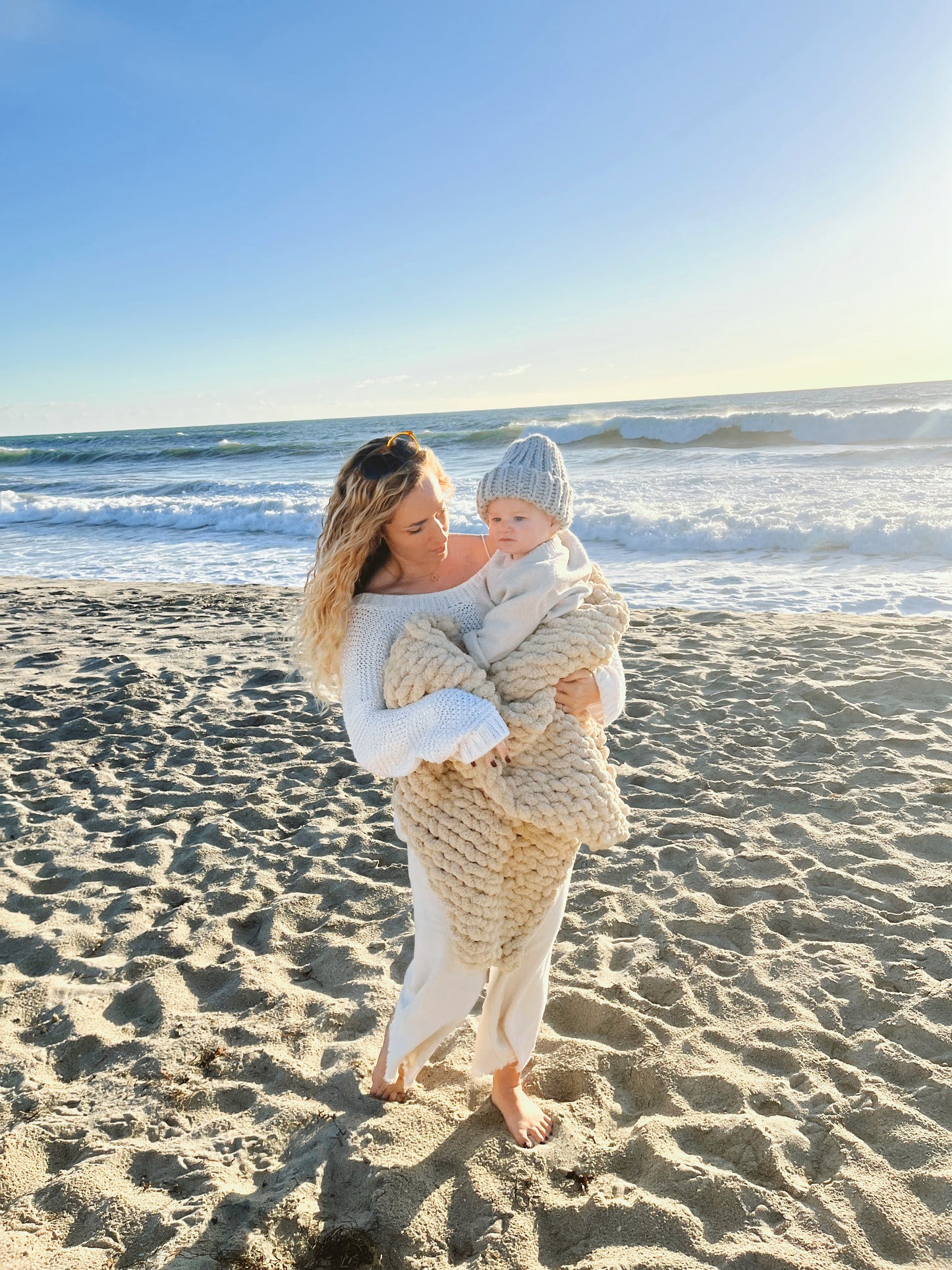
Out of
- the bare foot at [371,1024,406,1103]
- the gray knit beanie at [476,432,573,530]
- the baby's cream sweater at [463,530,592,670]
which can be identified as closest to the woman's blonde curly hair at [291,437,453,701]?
the gray knit beanie at [476,432,573,530]

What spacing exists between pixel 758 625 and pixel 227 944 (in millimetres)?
5354

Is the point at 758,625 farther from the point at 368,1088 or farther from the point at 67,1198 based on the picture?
the point at 67,1198

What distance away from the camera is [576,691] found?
2023 millimetres

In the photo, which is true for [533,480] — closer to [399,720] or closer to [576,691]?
[576,691]

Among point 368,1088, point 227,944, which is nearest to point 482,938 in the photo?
point 368,1088

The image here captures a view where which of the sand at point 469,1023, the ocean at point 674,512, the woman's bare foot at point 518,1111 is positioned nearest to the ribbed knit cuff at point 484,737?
the woman's bare foot at point 518,1111

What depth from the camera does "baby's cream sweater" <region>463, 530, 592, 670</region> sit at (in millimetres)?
1978

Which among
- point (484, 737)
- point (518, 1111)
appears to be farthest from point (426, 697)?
point (518, 1111)

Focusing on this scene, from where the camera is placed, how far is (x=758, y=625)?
7133 millimetres

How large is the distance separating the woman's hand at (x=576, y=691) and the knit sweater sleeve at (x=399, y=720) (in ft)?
0.80

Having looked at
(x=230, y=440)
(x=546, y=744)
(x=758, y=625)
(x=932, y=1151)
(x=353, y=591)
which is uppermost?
(x=230, y=440)

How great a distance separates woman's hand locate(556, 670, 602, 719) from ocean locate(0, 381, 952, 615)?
10.5 ft

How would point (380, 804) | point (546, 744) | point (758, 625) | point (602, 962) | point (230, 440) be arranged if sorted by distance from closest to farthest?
point (546, 744)
point (602, 962)
point (380, 804)
point (758, 625)
point (230, 440)

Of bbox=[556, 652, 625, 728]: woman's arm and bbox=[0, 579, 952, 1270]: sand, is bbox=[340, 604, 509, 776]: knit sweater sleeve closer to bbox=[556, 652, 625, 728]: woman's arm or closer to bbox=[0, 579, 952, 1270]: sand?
bbox=[556, 652, 625, 728]: woman's arm
